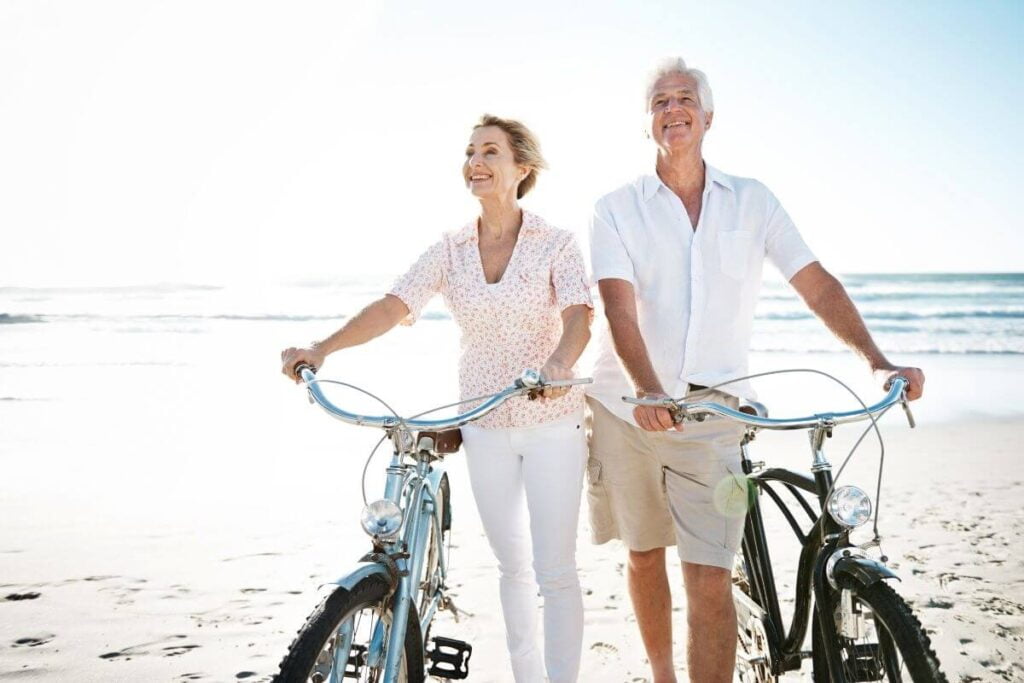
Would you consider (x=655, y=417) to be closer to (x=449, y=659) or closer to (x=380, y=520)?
(x=380, y=520)

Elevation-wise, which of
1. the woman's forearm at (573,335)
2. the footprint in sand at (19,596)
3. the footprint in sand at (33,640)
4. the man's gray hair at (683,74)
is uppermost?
the man's gray hair at (683,74)

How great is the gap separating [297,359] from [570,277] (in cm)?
95

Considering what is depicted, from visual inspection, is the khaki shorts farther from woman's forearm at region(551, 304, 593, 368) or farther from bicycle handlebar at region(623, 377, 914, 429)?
bicycle handlebar at region(623, 377, 914, 429)

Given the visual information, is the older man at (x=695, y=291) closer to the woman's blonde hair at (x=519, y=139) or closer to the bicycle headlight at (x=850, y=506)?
the woman's blonde hair at (x=519, y=139)

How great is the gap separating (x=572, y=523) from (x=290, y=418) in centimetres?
655

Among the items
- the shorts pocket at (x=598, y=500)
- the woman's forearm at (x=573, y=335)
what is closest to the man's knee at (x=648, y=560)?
the shorts pocket at (x=598, y=500)

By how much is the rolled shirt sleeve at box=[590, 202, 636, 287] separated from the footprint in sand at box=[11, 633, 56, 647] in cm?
292

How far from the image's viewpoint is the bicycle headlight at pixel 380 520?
2041 millimetres

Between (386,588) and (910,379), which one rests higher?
(910,379)

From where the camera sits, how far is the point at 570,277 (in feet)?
9.37

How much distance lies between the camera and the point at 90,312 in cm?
2177

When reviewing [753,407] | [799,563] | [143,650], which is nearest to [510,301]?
[753,407]

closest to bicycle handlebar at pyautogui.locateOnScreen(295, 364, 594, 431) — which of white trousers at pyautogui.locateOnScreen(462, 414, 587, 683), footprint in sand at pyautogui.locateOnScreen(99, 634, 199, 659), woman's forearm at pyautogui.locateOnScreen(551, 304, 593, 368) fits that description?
woman's forearm at pyautogui.locateOnScreen(551, 304, 593, 368)

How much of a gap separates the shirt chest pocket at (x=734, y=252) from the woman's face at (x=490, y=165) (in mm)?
759
